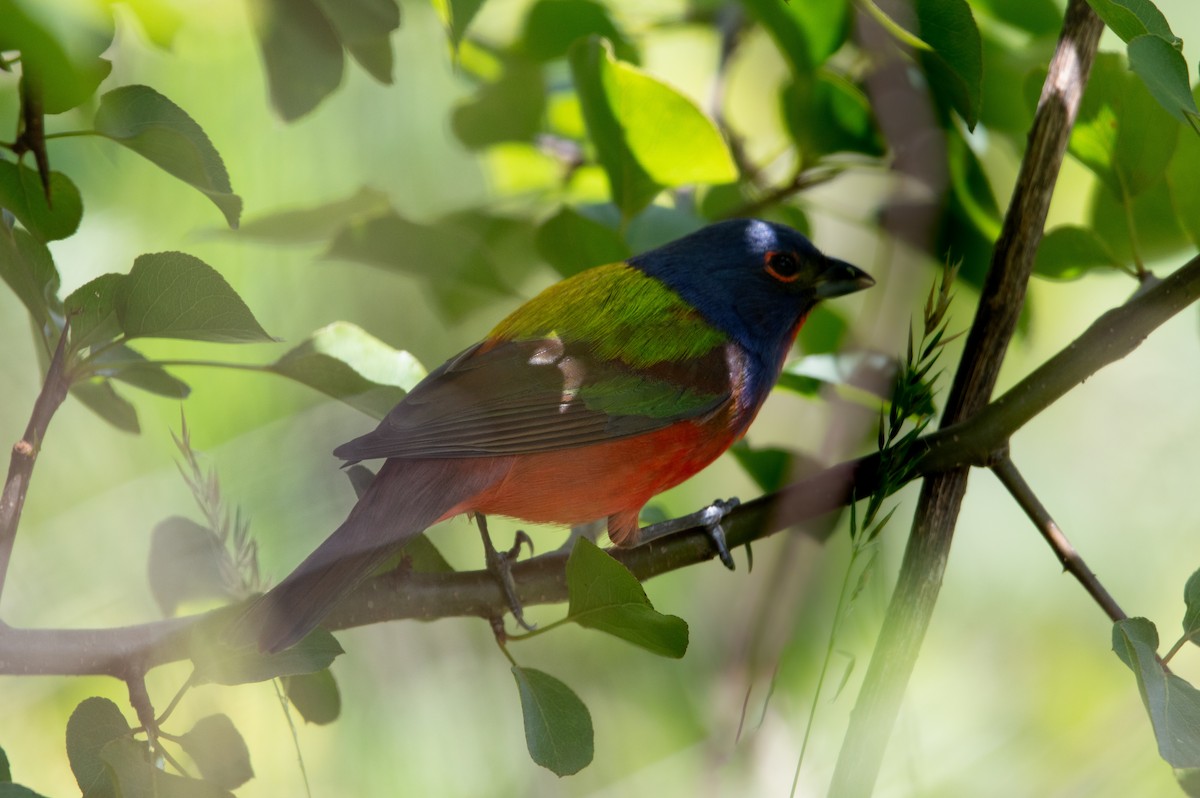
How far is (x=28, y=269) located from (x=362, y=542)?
2.18ft

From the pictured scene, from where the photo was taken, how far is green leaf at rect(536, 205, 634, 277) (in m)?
2.32

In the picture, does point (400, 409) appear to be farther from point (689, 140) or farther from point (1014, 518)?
point (1014, 518)

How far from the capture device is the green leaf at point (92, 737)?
1.42 metres

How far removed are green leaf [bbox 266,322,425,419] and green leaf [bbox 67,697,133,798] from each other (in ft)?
2.05

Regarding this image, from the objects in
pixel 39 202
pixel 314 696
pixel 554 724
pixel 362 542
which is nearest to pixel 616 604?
pixel 554 724

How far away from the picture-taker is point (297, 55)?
1.96 meters

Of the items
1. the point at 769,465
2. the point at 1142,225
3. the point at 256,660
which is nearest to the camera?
the point at 256,660

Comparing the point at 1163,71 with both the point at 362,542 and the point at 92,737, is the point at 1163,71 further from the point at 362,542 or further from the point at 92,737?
the point at 92,737

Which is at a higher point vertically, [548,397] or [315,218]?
[315,218]

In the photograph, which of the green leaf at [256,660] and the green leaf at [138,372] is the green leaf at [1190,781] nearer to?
the green leaf at [256,660]

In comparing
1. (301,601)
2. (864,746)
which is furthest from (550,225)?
(864,746)

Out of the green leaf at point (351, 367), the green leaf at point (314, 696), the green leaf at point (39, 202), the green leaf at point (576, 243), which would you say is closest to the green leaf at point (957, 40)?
the green leaf at point (576, 243)

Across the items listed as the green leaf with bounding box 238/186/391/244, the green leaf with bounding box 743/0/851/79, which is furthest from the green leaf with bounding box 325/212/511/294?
the green leaf with bounding box 743/0/851/79

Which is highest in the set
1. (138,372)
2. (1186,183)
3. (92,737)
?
(138,372)
